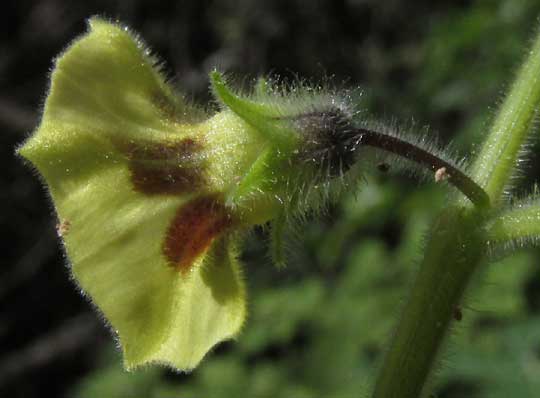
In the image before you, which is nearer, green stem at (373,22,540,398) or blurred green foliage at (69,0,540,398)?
green stem at (373,22,540,398)

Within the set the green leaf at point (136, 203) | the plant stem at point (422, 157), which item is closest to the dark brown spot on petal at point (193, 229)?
the green leaf at point (136, 203)

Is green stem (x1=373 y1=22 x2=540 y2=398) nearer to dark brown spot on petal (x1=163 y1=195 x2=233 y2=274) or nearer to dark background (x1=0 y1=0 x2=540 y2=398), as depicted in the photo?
dark background (x1=0 y1=0 x2=540 y2=398)

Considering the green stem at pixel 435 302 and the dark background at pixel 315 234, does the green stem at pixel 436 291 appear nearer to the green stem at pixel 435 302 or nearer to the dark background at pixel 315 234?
the green stem at pixel 435 302

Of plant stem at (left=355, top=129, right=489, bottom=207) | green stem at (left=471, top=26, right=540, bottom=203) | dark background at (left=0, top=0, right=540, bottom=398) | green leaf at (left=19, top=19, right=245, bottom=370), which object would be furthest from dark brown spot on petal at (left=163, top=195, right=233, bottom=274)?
green stem at (left=471, top=26, right=540, bottom=203)

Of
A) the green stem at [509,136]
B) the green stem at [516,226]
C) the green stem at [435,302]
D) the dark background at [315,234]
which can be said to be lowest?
the dark background at [315,234]

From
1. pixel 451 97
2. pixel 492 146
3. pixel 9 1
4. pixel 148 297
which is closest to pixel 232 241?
pixel 148 297

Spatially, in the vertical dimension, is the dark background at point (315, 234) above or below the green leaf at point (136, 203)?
below
